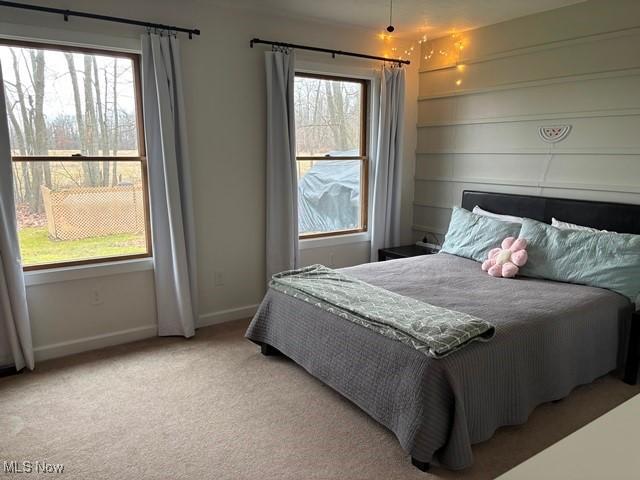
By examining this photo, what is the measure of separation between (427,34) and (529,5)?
1.07 m

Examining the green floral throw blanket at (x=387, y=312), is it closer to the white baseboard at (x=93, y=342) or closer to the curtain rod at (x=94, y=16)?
the white baseboard at (x=93, y=342)

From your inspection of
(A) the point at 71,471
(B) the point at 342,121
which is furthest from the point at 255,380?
(B) the point at 342,121

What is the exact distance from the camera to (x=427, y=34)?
14.3 feet

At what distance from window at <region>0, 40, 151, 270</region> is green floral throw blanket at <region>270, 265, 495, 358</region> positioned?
1.37 meters

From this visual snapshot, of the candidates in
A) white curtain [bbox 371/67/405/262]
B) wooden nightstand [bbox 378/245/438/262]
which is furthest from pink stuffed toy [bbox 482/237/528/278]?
white curtain [bbox 371/67/405/262]

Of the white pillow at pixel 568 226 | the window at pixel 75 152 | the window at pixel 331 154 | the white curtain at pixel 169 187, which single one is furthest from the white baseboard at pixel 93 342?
the white pillow at pixel 568 226

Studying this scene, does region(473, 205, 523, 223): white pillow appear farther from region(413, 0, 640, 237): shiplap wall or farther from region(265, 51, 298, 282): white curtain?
region(265, 51, 298, 282): white curtain

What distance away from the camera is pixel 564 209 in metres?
3.55

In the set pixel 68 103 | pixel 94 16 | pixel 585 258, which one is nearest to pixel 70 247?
pixel 68 103

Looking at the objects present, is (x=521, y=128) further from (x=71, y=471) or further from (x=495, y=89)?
(x=71, y=471)

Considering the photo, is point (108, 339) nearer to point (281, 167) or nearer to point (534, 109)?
point (281, 167)

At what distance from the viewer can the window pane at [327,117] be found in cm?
418

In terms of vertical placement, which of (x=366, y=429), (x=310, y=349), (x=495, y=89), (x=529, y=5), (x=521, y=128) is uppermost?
Result: (x=529, y=5)

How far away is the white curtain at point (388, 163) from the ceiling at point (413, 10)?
558 millimetres
